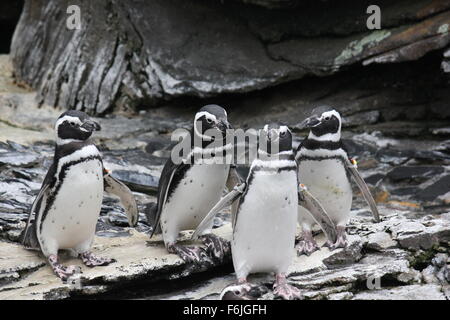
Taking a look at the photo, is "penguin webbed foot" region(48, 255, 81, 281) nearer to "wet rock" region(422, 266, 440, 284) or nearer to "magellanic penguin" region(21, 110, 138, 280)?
"magellanic penguin" region(21, 110, 138, 280)

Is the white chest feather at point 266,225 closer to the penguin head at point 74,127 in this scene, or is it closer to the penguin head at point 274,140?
the penguin head at point 274,140

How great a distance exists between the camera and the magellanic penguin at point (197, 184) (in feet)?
13.1

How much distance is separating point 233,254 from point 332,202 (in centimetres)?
83

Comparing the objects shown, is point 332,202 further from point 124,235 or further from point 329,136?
point 124,235

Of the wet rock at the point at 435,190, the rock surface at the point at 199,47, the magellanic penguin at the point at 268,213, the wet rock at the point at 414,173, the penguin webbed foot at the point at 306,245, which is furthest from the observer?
the rock surface at the point at 199,47

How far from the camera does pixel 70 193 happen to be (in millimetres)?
3824

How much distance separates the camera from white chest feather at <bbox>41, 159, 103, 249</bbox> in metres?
3.82

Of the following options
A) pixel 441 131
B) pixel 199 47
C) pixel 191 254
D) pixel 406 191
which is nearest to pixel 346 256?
pixel 191 254

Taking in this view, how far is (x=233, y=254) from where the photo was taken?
3.73 metres

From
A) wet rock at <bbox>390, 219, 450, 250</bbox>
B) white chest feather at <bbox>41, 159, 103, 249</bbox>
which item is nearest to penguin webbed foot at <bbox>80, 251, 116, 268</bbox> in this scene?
white chest feather at <bbox>41, 159, 103, 249</bbox>

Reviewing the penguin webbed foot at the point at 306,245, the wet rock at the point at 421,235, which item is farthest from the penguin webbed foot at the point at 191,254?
the wet rock at the point at 421,235

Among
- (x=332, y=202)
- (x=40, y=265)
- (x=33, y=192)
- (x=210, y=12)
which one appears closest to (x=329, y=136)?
(x=332, y=202)

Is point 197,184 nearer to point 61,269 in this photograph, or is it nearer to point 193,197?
point 193,197

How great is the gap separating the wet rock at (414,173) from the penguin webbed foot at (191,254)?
2.38 meters
